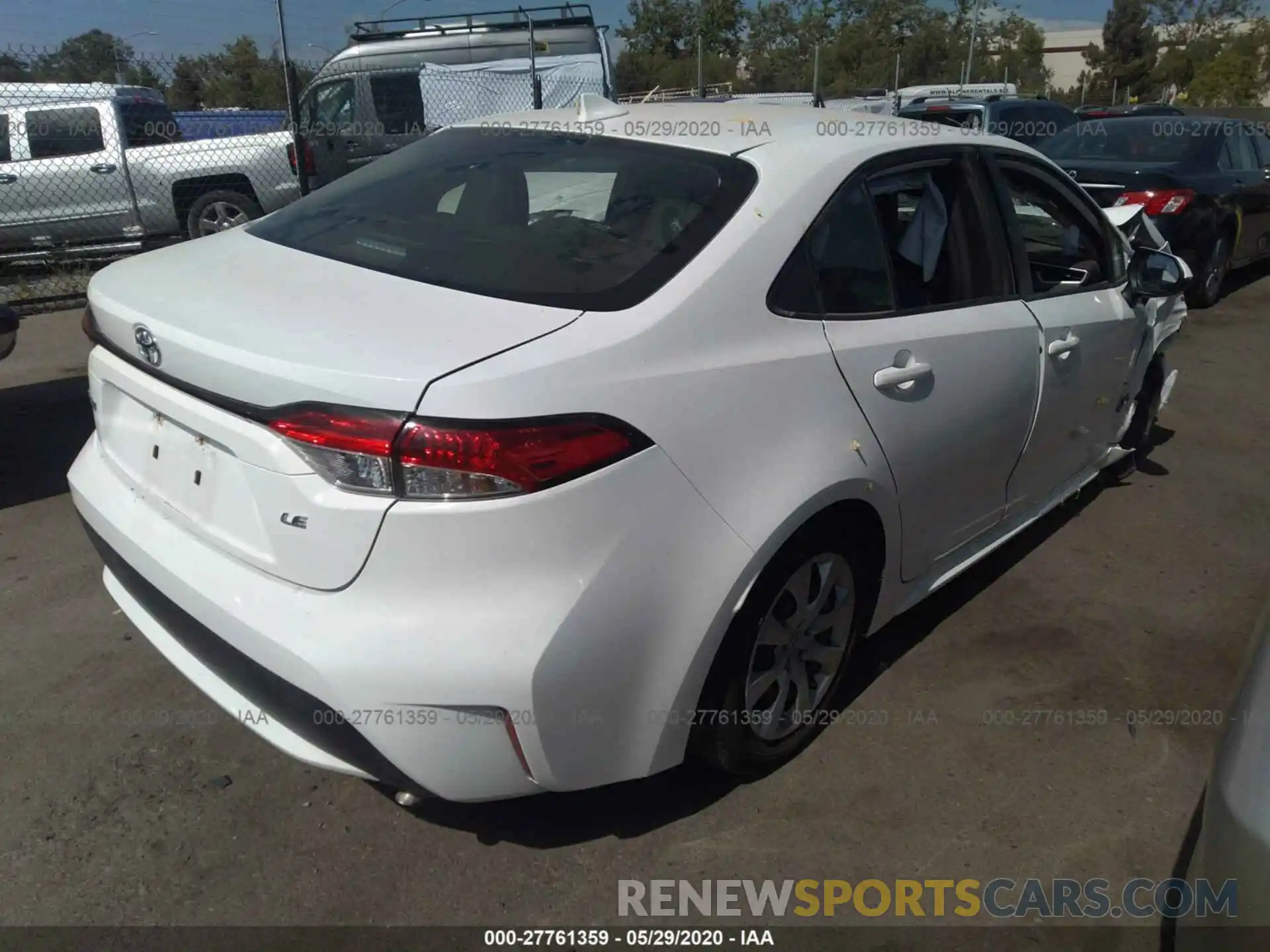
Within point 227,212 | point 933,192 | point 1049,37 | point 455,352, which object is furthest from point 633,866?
point 1049,37

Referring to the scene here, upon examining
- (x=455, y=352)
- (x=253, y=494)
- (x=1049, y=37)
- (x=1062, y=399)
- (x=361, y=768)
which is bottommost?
(x=361, y=768)

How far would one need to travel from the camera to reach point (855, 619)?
283cm

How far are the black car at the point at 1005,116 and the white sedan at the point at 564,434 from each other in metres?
10.3

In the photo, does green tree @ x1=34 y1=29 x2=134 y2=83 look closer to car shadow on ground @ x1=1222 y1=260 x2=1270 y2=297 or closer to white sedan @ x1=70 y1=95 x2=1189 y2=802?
white sedan @ x1=70 y1=95 x2=1189 y2=802

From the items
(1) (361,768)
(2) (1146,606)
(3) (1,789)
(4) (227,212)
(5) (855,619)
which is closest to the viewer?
(1) (361,768)

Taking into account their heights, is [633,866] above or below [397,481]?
below

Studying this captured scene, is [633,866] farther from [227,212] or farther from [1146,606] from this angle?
[227,212]

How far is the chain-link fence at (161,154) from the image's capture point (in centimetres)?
952

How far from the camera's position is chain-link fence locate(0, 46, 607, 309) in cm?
952

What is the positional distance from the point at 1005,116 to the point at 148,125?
33.4 ft

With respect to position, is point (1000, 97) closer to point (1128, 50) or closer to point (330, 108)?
point (330, 108)

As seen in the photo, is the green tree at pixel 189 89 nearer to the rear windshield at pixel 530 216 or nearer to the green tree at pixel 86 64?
the green tree at pixel 86 64

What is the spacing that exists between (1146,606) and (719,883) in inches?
87.6

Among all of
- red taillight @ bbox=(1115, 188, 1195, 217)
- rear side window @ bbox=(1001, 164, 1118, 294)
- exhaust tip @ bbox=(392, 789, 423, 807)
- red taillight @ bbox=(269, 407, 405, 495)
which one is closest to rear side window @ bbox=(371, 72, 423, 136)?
red taillight @ bbox=(1115, 188, 1195, 217)
